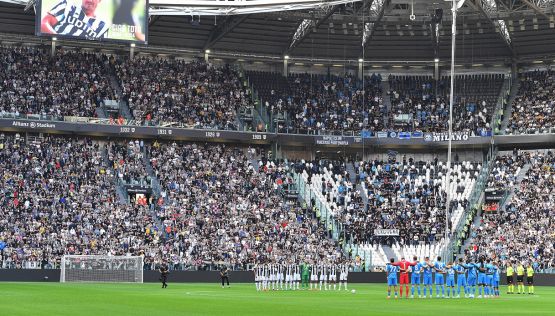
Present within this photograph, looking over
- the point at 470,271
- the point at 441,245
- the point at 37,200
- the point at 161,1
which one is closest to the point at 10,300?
the point at 470,271

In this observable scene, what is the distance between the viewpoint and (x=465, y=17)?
81500 mm

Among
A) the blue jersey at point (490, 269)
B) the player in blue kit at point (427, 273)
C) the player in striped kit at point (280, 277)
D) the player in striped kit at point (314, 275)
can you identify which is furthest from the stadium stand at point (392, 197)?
the blue jersey at point (490, 269)

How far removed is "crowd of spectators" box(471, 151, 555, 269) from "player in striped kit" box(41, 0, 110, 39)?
103 feet

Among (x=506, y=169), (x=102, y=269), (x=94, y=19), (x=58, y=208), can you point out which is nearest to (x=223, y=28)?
(x=94, y=19)

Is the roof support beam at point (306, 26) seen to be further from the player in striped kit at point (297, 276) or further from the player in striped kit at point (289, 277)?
the player in striped kit at point (289, 277)

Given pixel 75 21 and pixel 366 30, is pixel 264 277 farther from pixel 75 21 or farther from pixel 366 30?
pixel 366 30

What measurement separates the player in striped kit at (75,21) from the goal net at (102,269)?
1538cm

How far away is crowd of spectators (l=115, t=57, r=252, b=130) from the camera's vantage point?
84.1 m

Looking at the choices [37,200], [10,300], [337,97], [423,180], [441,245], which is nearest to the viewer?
[10,300]

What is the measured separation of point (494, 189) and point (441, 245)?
7902 mm

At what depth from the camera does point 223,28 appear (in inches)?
3356

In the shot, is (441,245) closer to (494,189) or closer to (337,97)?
(494,189)

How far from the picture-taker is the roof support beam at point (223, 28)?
82312 millimetres

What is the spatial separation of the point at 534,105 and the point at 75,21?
131ft
